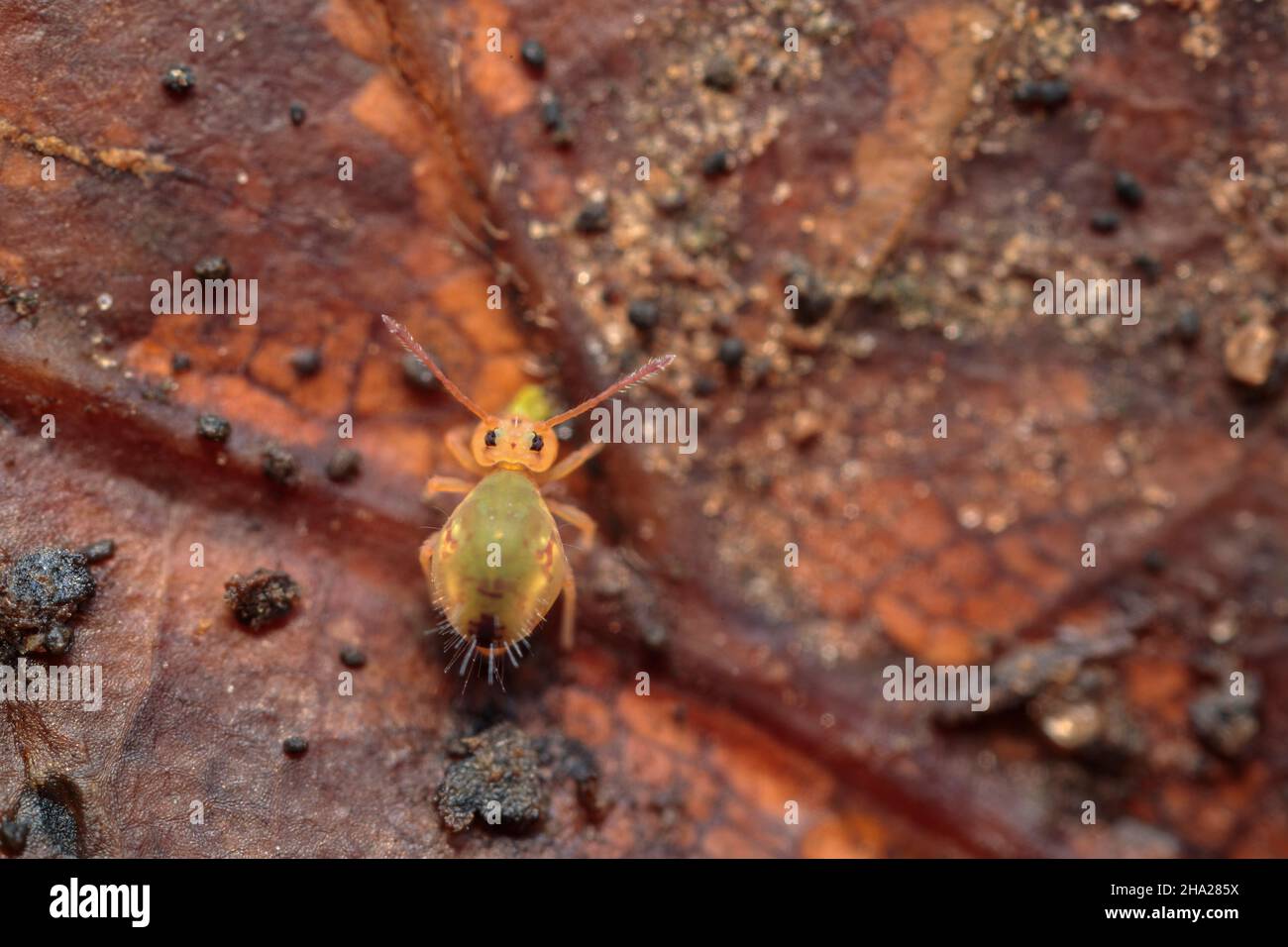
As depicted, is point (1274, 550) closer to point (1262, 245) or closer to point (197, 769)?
point (1262, 245)

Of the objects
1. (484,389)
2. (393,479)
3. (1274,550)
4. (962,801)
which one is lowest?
(962,801)

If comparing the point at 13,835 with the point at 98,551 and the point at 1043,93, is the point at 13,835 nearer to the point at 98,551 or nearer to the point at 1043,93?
the point at 98,551

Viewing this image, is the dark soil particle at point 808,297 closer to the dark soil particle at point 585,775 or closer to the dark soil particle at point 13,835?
the dark soil particle at point 585,775

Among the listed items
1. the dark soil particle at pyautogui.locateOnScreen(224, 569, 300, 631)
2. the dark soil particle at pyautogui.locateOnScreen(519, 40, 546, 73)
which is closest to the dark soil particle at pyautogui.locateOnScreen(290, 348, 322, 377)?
the dark soil particle at pyautogui.locateOnScreen(224, 569, 300, 631)

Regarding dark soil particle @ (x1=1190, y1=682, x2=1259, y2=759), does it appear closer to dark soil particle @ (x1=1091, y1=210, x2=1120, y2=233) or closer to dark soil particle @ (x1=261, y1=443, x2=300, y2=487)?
dark soil particle @ (x1=1091, y1=210, x2=1120, y2=233)

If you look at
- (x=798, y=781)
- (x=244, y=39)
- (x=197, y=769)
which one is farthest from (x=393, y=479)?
(x=798, y=781)

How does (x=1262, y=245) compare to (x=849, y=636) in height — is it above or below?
above

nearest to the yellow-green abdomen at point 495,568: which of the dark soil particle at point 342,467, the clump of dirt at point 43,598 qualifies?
the dark soil particle at point 342,467
